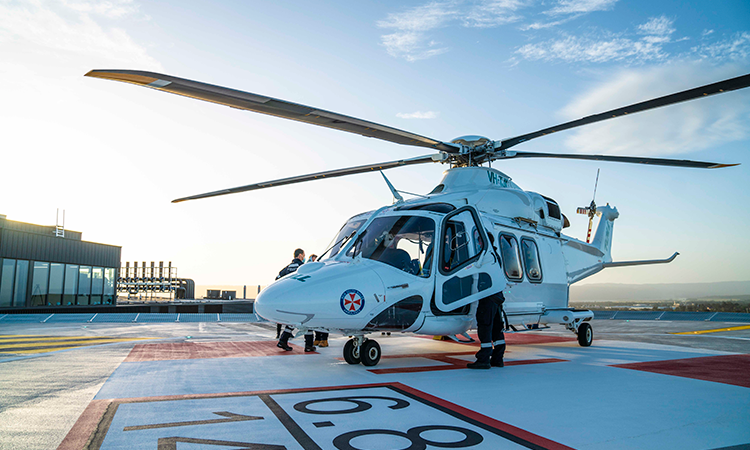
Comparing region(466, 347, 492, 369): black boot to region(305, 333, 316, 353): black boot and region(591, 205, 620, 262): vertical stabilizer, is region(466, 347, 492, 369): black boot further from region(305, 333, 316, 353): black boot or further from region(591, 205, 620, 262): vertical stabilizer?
region(591, 205, 620, 262): vertical stabilizer

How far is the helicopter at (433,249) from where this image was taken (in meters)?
5.70

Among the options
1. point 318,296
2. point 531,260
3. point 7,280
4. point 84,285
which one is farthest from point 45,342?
point 84,285

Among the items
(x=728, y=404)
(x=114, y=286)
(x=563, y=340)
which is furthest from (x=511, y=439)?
(x=114, y=286)

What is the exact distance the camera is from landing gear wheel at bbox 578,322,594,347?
975cm

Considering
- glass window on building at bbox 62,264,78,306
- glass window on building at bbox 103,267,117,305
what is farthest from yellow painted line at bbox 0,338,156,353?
glass window on building at bbox 103,267,117,305

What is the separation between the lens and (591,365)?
23.0 ft

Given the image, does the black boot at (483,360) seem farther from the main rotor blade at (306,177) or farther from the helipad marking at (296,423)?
the main rotor blade at (306,177)

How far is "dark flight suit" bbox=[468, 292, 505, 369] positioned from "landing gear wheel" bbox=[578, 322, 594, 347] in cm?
364

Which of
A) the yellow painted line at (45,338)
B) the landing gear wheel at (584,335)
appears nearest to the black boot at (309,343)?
the yellow painted line at (45,338)

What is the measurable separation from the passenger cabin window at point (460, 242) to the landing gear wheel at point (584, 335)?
415cm

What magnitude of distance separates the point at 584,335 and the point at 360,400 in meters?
7.20

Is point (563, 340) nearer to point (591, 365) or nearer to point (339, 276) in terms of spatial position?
point (591, 365)

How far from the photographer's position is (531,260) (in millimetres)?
9203

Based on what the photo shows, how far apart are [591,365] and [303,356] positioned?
457 centimetres
